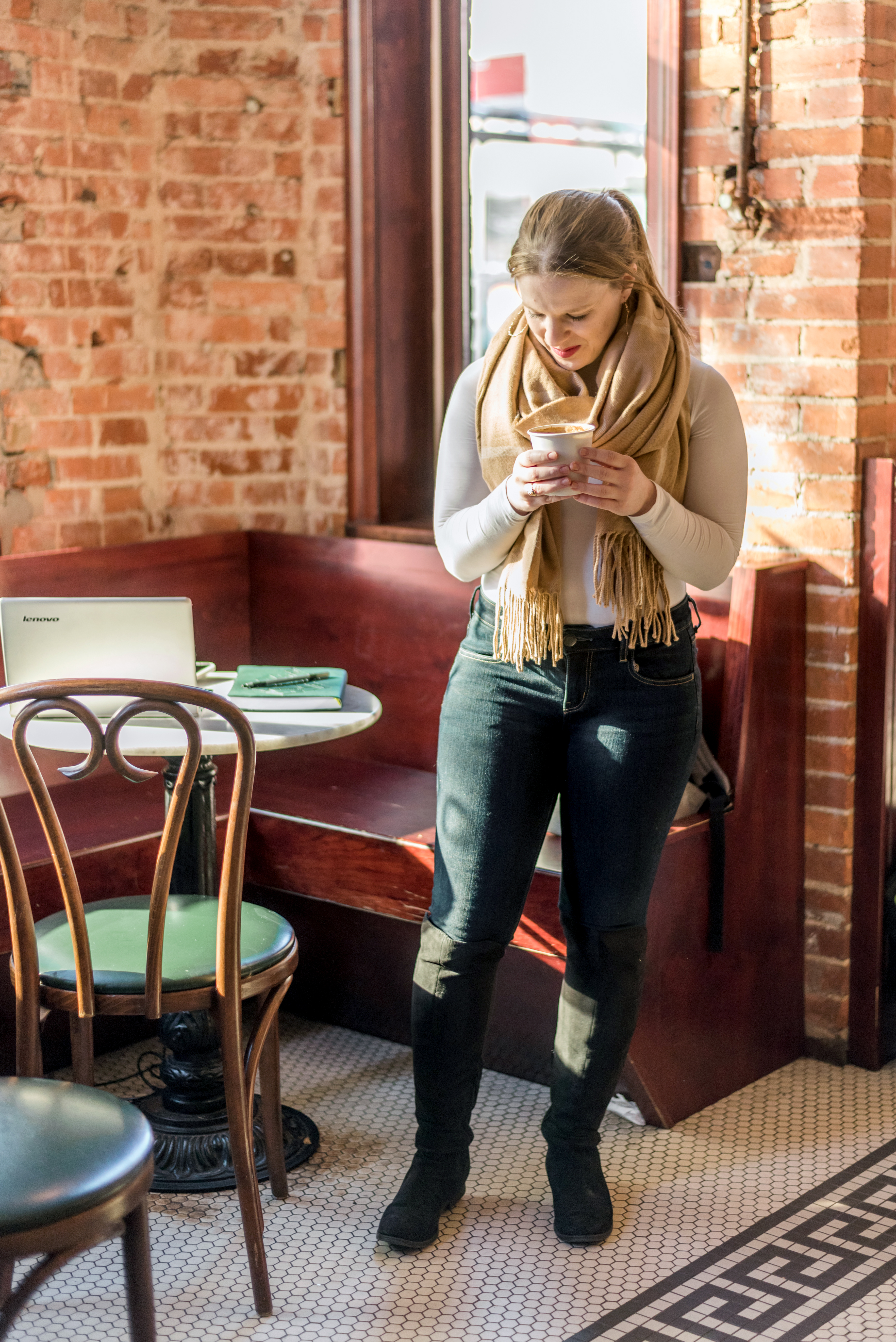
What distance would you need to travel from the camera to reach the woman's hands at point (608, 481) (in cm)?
205

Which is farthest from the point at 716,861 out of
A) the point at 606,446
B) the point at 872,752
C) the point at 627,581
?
the point at 606,446

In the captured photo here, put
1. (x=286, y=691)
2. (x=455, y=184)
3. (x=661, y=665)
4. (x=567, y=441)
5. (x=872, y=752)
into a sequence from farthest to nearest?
(x=455, y=184)
(x=872, y=752)
(x=286, y=691)
(x=661, y=665)
(x=567, y=441)

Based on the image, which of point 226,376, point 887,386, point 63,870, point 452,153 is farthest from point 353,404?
point 63,870

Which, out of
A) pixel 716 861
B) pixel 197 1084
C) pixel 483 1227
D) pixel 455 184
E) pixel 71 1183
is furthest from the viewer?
pixel 455 184

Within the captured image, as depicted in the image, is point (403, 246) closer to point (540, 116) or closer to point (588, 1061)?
point (540, 116)

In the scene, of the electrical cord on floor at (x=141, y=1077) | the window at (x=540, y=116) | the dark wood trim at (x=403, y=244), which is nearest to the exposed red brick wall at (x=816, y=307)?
the window at (x=540, y=116)

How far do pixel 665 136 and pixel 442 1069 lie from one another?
1841mm

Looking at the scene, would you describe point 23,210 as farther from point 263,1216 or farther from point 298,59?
point 263,1216

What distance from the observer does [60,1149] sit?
165 centimetres

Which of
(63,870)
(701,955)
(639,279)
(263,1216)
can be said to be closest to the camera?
(63,870)

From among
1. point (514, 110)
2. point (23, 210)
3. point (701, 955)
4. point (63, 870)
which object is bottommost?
point (701, 955)

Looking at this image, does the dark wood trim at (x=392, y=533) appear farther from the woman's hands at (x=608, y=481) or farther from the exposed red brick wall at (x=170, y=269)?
the woman's hands at (x=608, y=481)

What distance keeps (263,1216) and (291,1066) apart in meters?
0.62

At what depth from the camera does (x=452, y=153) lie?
11.7 feet
